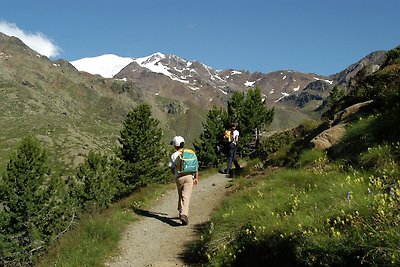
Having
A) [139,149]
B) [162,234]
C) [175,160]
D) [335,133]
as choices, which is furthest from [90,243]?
[139,149]

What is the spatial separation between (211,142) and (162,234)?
172ft

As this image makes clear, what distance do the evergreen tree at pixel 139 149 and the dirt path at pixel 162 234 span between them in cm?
3625

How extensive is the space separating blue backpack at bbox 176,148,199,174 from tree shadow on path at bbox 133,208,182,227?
73.1 inches

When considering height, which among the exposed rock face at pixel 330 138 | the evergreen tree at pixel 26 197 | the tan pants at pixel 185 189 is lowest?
the evergreen tree at pixel 26 197

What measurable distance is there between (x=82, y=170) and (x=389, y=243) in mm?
57658

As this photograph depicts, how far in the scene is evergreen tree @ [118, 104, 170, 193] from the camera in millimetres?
Answer: 53500

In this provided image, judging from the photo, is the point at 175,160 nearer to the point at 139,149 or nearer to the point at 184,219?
the point at 184,219

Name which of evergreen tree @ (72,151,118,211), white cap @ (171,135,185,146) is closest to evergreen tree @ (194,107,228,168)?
evergreen tree @ (72,151,118,211)

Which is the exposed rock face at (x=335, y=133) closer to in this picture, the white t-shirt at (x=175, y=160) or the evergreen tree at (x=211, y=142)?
the white t-shirt at (x=175, y=160)

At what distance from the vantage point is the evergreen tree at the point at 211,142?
62750 mm

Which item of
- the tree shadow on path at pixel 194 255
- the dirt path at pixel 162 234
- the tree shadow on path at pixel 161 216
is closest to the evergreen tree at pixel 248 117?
the dirt path at pixel 162 234

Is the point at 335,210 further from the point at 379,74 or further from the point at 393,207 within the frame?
the point at 379,74

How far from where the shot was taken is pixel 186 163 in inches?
492

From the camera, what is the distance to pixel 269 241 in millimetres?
6914
